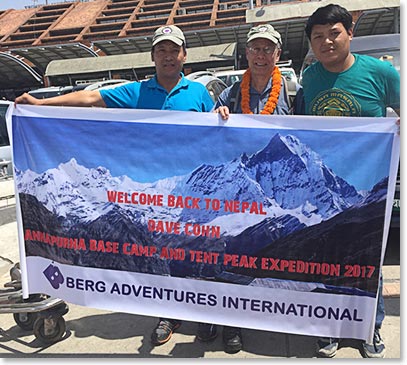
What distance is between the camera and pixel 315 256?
8.26 feet

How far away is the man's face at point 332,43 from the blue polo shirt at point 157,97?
0.88 m

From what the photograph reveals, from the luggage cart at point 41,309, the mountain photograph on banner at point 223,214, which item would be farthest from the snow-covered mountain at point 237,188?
the luggage cart at point 41,309

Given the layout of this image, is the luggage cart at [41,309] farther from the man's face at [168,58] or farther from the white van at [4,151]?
the white van at [4,151]

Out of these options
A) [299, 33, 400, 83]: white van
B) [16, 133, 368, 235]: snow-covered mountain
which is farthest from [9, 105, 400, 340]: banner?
[299, 33, 400, 83]: white van

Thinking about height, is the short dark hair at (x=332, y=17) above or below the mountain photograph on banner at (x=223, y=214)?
above

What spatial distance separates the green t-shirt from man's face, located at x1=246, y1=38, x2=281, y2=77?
347 mm

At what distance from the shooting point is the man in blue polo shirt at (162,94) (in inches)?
113

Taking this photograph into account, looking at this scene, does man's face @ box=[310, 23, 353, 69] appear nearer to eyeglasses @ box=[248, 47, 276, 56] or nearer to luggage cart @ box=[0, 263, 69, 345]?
eyeglasses @ box=[248, 47, 276, 56]

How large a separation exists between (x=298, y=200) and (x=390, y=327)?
4.38 feet

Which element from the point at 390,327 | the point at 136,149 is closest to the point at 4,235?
the point at 136,149

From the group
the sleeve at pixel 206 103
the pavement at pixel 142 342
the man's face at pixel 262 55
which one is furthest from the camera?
the sleeve at pixel 206 103

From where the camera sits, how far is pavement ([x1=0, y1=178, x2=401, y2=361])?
2848mm

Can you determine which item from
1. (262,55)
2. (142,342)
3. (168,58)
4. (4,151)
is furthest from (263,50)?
(4,151)

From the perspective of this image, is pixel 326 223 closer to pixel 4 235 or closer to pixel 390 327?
pixel 390 327
